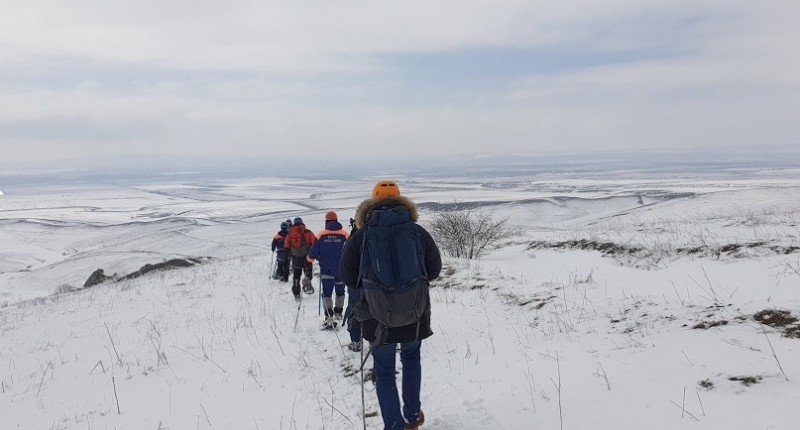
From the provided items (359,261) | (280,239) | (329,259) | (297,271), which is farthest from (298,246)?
(359,261)

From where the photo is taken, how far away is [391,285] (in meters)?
3.67

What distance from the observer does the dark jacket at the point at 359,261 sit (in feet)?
Result: 12.6

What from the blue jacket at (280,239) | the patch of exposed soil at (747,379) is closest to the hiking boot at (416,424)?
the patch of exposed soil at (747,379)

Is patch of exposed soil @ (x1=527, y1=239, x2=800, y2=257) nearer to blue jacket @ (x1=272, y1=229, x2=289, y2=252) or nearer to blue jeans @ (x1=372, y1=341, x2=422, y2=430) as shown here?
blue jeans @ (x1=372, y1=341, x2=422, y2=430)

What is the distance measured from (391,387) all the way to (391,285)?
87cm

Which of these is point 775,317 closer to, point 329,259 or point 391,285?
point 391,285

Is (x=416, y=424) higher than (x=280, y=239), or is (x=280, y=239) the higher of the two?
(x=280, y=239)

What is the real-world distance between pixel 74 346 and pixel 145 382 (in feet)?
13.0

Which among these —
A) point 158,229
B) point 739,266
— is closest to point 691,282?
point 739,266

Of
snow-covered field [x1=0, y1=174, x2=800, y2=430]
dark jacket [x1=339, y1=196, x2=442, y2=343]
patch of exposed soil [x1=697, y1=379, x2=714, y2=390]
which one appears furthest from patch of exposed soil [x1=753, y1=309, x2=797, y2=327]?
dark jacket [x1=339, y1=196, x2=442, y2=343]

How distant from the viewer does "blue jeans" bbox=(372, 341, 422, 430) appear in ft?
12.4

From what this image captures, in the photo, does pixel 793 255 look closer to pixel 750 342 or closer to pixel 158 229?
pixel 750 342

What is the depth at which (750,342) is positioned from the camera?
13.8 feet

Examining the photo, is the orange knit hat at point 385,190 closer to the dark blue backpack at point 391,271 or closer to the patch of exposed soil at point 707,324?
the dark blue backpack at point 391,271
